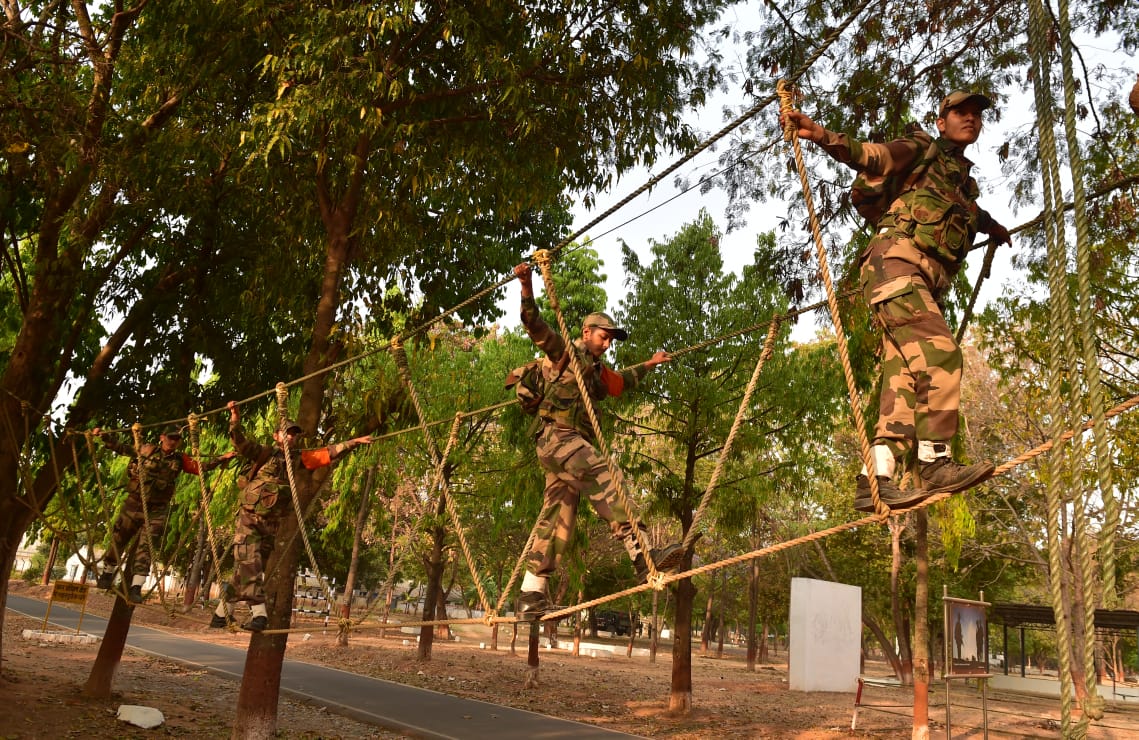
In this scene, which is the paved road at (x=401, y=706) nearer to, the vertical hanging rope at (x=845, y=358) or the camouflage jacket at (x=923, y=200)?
the vertical hanging rope at (x=845, y=358)

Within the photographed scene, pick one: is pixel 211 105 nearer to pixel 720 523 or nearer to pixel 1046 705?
pixel 720 523

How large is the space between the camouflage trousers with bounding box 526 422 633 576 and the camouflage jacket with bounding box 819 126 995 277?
175 cm

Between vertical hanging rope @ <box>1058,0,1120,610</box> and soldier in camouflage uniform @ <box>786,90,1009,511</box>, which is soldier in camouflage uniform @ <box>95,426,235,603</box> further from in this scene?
vertical hanging rope @ <box>1058,0,1120,610</box>

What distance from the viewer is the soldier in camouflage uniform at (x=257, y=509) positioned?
23.1ft

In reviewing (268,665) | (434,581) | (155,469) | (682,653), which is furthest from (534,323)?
(434,581)

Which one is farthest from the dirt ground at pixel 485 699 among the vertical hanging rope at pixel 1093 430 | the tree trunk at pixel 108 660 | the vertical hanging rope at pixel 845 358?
the vertical hanging rope at pixel 1093 430

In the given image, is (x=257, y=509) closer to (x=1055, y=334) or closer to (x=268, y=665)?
(x=268, y=665)

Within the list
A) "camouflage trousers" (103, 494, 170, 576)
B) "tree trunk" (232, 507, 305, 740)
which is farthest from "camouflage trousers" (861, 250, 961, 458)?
"camouflage trousers" (103, 494, 170, 576)

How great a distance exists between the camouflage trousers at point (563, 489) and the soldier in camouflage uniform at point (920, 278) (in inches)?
57.3

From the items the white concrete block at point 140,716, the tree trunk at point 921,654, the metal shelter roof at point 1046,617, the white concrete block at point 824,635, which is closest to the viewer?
the white concrete block at point 140,716

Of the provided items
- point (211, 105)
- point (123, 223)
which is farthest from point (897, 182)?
point (123, 223)

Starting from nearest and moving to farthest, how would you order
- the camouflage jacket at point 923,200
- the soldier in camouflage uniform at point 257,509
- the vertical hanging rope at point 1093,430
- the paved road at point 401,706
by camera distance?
the vertical hanging rope at point 1093,430, the camouflage jacket at point 923,200, the soldier in camouflage uniform at point 257,509, the paved road at point 401,706

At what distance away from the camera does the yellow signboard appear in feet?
52.2

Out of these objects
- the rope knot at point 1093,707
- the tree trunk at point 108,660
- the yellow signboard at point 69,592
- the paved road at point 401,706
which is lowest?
the paved road at point 401,706
